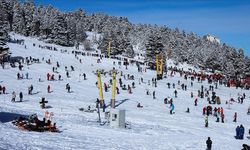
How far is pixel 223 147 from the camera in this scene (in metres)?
30.8

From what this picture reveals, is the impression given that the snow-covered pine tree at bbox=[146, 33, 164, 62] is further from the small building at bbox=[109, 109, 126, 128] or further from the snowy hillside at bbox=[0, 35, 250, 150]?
the small building at bbox=[109, 109, 126, 128]

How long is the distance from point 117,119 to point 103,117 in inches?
187

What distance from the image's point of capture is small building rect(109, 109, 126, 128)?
3472 cm

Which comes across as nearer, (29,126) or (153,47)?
(29,126)

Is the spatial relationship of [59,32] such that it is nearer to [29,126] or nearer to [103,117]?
[103,117]

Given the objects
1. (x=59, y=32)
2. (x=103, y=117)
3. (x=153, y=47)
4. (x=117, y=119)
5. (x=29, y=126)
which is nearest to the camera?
(x=29, y=126)

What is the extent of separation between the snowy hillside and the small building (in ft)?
1.88

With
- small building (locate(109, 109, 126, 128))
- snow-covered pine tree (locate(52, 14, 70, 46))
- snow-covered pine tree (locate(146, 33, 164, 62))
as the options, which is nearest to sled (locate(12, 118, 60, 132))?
small building (locate(109, 109, 126, 128))

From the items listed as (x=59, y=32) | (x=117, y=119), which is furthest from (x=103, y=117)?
(x=59, y=32)

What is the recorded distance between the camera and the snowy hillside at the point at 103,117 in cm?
2688

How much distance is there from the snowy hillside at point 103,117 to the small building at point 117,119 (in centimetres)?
57

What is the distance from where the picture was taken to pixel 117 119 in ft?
114

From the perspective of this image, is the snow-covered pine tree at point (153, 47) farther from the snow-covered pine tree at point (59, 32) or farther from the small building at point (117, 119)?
the small building at point (117, 119)

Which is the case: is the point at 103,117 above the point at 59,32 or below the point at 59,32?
below
